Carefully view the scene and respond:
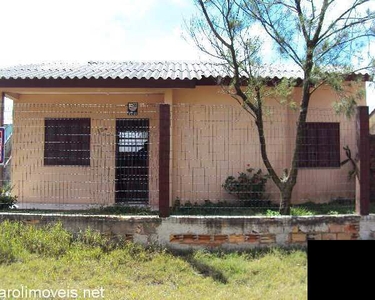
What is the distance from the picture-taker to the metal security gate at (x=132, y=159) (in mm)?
7274

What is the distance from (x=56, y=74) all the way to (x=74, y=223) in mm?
4056

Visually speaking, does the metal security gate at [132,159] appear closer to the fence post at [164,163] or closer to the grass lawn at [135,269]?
the fence post at [164,163]

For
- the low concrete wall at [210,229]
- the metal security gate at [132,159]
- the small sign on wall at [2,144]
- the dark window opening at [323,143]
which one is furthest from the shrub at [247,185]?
the small sign on wall at [2,144]

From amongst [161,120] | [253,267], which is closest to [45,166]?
[161,120]

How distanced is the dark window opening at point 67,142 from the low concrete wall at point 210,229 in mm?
3338

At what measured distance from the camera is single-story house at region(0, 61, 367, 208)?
751cm

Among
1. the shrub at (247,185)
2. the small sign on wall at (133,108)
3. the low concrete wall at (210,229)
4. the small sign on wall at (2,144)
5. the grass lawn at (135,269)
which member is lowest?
the grass lawn at (135,269)

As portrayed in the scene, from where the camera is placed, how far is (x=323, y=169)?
8250 mm

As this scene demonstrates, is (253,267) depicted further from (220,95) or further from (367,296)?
(220,95)

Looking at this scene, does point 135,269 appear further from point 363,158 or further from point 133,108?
point 133,108

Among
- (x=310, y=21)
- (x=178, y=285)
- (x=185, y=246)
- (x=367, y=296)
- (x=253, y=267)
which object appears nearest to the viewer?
(x=367, y=296)

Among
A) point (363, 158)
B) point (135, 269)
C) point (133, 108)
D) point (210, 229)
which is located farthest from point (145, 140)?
point (363, 158)

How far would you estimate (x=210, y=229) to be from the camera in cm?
506

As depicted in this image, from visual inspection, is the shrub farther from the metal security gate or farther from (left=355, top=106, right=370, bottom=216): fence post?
(left=355, top=106, right=370, bottom=216): fence post
